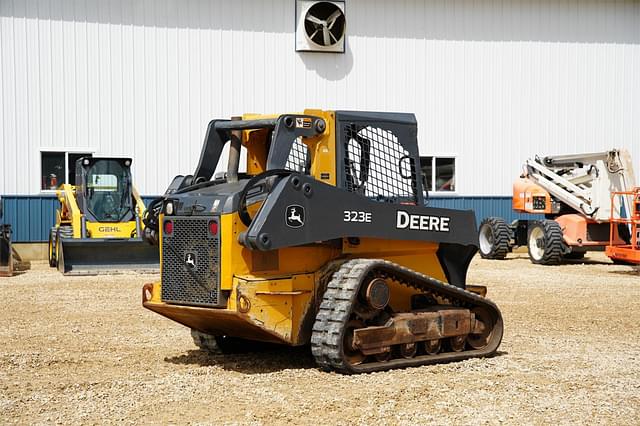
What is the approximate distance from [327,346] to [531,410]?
181 cm

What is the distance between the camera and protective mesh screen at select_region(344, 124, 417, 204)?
880 centimetres

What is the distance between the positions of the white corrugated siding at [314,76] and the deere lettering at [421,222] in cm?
1565

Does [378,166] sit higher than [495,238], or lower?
higher

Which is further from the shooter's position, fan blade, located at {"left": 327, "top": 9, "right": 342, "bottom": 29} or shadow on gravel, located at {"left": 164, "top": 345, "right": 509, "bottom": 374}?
fan blade, located at {"left": 327, "top": 9, "right": 342, "bottom": 29}

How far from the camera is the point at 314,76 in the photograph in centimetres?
2495

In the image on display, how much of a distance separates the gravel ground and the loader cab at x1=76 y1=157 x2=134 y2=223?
8.26 meters

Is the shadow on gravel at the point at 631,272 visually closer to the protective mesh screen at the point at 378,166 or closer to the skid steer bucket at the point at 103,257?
the skid steer bucket at the point at 103,257

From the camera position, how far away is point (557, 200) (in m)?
21.6

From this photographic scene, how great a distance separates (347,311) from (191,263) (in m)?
1.42

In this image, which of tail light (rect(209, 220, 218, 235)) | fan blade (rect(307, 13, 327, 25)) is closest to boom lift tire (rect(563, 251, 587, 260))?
fan blade (rect(307, 13, 327, 25))

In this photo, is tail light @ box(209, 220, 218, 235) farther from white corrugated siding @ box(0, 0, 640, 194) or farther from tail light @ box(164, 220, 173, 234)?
white corrugated siding @ box(0, 0, 640, 194)

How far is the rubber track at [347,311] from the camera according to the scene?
784 cm

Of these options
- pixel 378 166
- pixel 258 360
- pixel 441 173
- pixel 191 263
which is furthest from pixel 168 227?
pixel 441 173

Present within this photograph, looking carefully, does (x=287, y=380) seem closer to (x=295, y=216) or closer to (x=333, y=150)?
(x=295, y=216)
